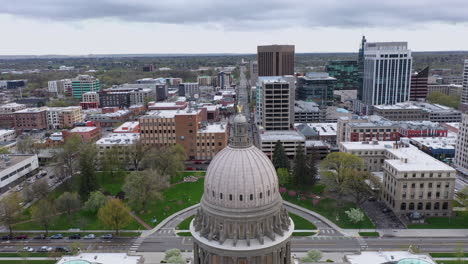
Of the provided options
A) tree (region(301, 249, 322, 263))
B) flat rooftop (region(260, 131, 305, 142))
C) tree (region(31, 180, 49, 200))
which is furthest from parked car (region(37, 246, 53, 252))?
flat rooftop (region(260, 131, 305, 142))

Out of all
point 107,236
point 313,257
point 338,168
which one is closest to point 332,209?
point 338,168

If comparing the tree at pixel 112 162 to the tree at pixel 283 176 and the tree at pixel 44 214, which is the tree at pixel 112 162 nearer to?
the tree at pixel 44 214

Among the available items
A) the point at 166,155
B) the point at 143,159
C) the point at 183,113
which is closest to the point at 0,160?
the point at 143,159

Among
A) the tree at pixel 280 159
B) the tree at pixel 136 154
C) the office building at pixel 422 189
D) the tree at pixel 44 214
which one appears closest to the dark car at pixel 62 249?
the tree at pixel 44 214

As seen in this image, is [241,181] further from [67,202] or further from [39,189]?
[39,189]

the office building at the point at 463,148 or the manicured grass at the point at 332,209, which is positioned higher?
the office building at the point at 463,148

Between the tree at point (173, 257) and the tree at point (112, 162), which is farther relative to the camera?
the tree at point (112, 162)

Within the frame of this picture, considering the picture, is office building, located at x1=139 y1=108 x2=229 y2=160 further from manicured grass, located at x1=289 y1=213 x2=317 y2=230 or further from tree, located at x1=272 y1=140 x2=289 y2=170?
manicured grass, located at x1=289 y1=213 x2=317 y2=230

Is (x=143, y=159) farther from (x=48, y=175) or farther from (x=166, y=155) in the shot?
(x=48, y=175)
